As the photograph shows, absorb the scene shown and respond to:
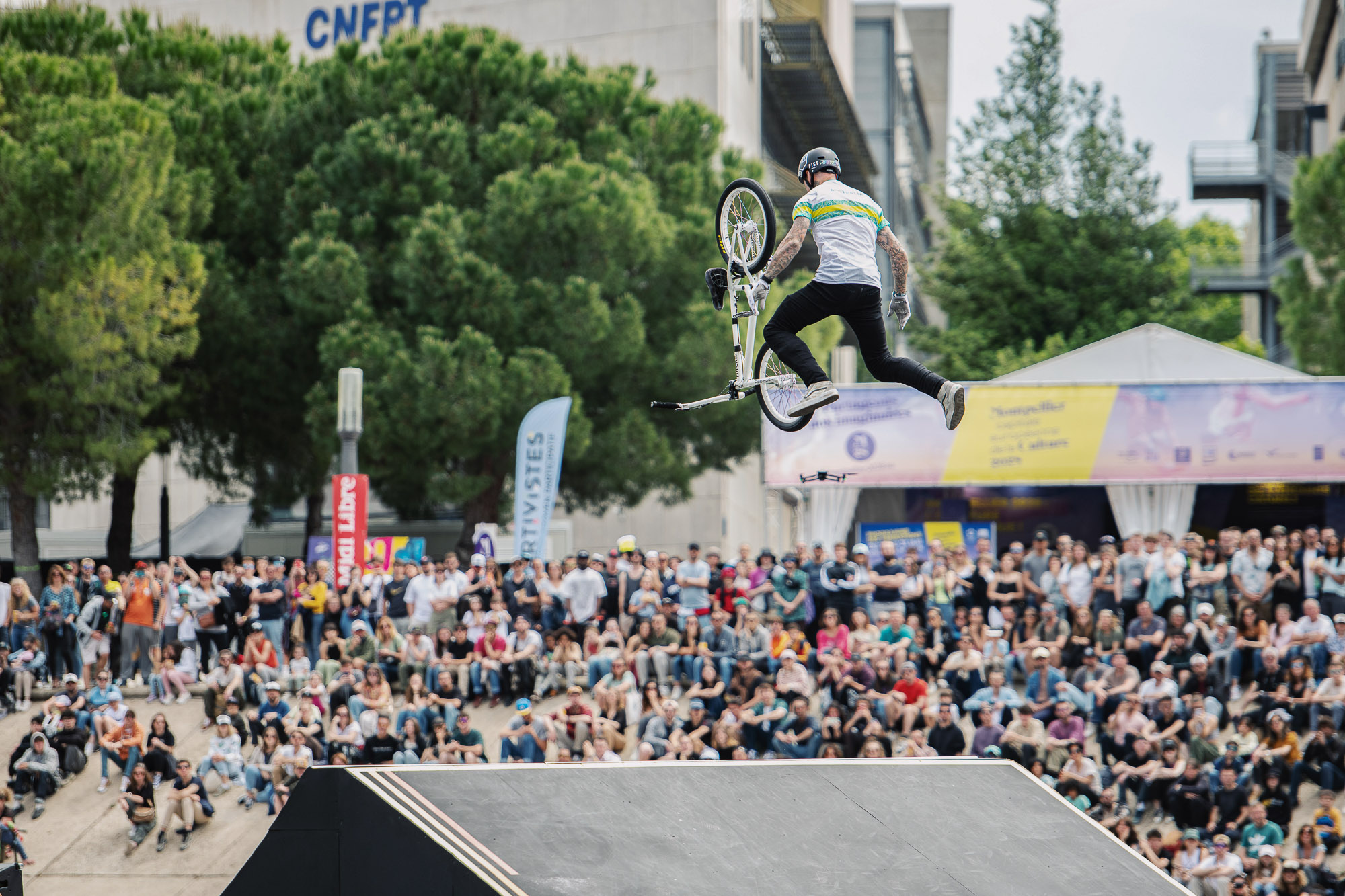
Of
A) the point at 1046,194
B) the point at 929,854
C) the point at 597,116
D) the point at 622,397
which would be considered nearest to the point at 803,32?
the point at 1046,194

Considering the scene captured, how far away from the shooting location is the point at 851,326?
311 inches

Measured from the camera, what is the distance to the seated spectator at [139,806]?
1650 centimetres

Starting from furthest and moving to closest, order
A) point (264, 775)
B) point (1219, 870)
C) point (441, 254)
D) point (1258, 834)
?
point (441, 254) < point (264, 775) < point (1258, 834) < point (1219, 870)

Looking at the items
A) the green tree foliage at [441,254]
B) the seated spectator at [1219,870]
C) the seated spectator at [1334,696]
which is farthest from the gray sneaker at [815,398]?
the green tree foliage at [441,254]

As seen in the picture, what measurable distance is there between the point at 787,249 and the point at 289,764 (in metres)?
11.3

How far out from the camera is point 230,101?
29062 millimetres

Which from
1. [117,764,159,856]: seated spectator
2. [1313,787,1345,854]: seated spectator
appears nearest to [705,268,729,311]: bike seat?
[1313,787,1345,854]: seated spectator

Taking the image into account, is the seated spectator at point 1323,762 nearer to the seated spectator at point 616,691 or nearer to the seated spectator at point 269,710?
the seated spectator at point 616,691

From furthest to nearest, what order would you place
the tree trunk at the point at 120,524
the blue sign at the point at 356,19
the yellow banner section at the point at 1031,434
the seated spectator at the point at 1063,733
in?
the blue sign at the point at 356,19 → the tree trunk at the point at 120,524 → the yellow banner section at the point at 1031,434 → the seated spectator at the point at 1063,733

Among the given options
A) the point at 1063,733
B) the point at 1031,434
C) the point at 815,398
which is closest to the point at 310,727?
the point at 1063,733

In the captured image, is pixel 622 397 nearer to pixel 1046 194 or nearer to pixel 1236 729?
pixel 1236 729

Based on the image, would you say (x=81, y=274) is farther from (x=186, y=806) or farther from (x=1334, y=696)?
(x=1334, y=696)

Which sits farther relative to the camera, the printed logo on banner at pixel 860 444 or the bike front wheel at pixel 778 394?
the printed logo on banner at pixel 860 444

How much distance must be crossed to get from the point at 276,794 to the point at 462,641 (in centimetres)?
308
